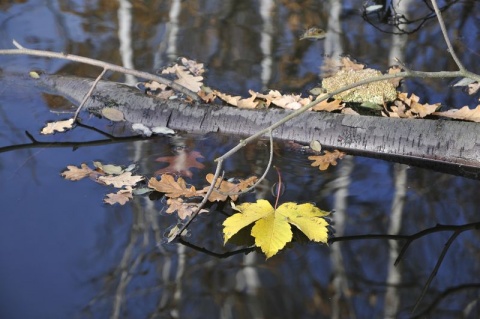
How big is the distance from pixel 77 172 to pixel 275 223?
1.11 meters

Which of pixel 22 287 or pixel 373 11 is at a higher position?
pixel 373 11

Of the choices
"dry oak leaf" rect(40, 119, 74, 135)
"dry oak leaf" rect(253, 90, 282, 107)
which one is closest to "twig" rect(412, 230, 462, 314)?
"dry oak leaf" rect(253, 90, 282, 107)

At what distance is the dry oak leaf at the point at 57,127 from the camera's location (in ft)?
13.4

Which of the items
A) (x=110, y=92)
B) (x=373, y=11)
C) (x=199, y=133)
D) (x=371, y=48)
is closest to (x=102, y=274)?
(x=199, y=133)

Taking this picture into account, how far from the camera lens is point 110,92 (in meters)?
4.23

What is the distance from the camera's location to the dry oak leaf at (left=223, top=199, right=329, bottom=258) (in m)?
2.97

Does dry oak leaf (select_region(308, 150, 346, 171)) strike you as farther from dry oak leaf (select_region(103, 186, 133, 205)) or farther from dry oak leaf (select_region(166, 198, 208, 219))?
dry oak leaf (select_region(103, 186, 133, 205))

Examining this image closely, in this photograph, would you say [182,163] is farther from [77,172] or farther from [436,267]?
[436,267]

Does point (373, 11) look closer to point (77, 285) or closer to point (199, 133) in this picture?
point (199, 133)

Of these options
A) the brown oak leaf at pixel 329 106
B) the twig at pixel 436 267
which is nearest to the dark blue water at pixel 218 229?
the twig at pixel 436 267

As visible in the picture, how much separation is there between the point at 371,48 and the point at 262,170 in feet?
6.30

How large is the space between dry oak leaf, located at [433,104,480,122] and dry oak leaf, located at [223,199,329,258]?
1.24 metres

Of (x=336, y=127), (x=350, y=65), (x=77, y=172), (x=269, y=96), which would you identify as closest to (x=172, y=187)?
(x=77, y=172)

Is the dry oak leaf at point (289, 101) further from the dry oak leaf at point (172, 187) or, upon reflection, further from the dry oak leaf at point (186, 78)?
the dry oak leaf at point (172, 187)
